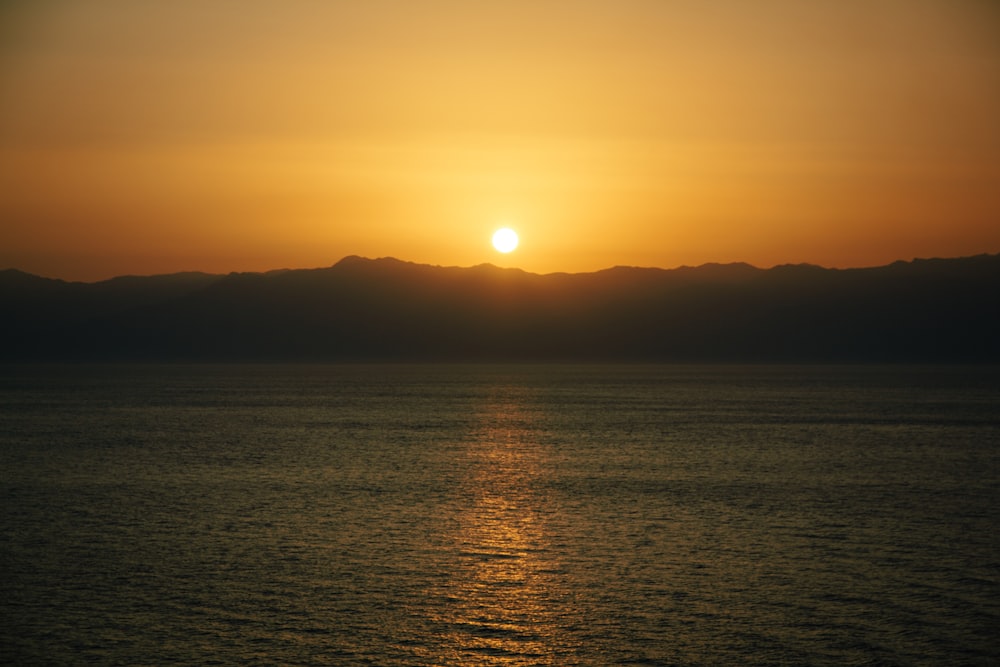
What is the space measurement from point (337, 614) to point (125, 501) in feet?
85.2

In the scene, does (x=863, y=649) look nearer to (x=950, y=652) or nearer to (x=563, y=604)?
(x=950, y=652)

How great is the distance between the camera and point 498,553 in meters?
39.6

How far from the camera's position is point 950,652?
27.0 meters

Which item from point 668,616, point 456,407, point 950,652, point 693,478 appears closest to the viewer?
point 950,652

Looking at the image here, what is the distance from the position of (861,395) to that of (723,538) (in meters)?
157

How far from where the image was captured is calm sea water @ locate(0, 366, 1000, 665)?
91.7 feet

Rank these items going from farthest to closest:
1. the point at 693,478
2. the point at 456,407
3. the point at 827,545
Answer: the point at 456,407 < the point at 693,478 < the point at 827,545

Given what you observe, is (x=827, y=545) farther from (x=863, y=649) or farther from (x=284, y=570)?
(x=284, y=570)

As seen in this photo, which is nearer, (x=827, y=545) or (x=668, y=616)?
(x=668, y=616)

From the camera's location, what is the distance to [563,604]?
31734mm

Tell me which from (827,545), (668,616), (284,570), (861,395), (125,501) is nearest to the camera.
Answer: (668,616)

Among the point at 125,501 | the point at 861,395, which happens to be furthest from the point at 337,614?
the point at 861,395

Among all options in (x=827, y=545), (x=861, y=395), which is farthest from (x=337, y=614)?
(x=861, y=395)

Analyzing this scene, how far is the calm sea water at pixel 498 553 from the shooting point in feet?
91.7
